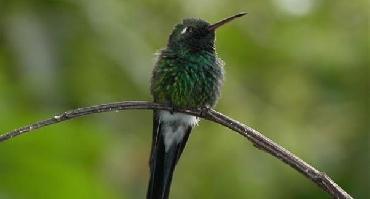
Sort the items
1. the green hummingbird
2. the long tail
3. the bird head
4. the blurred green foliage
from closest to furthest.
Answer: the long tail, the green hummingbird, the bird head, the blurred green foliage

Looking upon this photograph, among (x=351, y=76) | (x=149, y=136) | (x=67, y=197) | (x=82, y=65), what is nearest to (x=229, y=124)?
(x=67, y=197)

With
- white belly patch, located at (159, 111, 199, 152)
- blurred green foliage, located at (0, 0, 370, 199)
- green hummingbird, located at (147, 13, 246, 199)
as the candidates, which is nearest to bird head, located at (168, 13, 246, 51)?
green hummingbird, located at (147, 13, 246, 199)

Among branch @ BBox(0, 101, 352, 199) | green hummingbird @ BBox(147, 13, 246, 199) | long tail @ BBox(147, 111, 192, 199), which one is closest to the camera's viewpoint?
branch @ BBox(0, 101, 352, 199)

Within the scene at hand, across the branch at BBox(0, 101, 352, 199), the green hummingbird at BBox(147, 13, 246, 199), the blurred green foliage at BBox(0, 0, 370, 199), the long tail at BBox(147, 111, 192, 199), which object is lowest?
the branch at BBox(0, 101, 352, 199)

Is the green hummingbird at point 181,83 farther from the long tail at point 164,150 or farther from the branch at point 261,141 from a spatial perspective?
the branch at point 261,141

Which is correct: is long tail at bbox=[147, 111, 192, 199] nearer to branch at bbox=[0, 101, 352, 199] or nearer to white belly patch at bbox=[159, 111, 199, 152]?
white belly patch at bbox=[159, 111, 199, 152]

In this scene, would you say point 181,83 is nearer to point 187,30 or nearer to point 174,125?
point 174,125

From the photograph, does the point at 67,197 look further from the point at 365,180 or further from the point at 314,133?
the point at 314,133

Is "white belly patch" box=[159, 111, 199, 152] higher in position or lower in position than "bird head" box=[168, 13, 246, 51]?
lower
